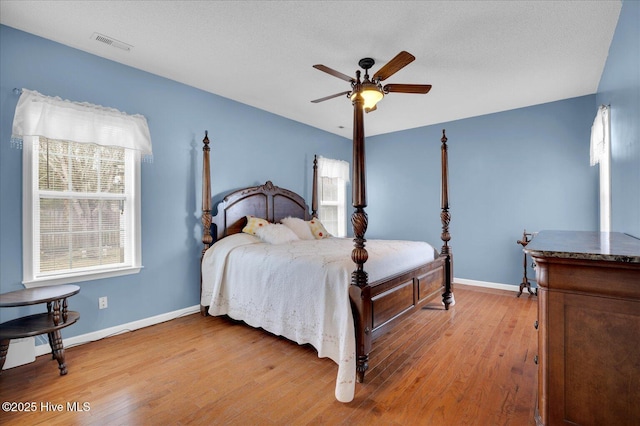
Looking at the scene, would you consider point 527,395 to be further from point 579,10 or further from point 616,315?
point 579,10

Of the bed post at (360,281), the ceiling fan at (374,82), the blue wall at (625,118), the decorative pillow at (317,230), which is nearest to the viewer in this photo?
the blue wall at (625,118)

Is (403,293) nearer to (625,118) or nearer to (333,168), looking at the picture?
(625,118)

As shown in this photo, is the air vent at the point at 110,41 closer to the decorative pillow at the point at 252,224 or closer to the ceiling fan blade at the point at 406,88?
the decorative pillow at the point at 252,224

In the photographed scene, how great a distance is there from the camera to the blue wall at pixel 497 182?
4164 millimetres

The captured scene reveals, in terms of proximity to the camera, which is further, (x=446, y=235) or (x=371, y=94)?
(x=446, y=235)

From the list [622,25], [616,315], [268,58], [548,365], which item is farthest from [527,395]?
[268,58]

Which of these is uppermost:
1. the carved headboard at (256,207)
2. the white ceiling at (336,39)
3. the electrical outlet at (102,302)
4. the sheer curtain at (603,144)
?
the white ceiling at (336,39)

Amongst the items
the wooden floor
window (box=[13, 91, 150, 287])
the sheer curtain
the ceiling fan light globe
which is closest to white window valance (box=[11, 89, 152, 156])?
window (box=[13, 91, 150, 287])

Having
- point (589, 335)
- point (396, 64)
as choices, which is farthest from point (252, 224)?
point (589, 335)

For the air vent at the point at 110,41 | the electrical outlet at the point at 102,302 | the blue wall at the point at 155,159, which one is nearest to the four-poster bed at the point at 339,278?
the blue wall at the point at 155,159

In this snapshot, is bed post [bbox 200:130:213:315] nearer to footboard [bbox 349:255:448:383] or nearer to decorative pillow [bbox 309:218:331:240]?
decorative pillow [bbox 309:218:331:240]

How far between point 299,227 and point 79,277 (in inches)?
103

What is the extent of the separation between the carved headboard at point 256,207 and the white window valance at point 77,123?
1154 mm

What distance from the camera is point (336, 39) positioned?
267cm
